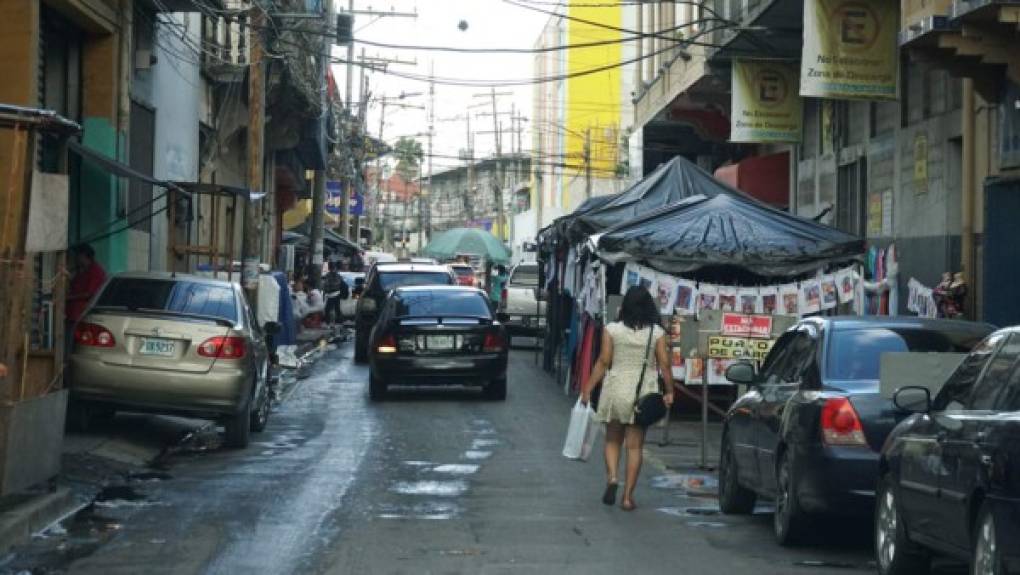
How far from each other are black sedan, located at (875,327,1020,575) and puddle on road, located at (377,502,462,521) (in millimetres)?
3597

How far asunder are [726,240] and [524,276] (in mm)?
18284

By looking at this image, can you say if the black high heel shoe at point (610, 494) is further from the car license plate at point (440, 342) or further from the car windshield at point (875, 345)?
the car license plate at point (440, 342)

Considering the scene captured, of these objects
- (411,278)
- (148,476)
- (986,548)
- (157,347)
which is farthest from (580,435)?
(411,278)

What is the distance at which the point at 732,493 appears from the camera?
12320 millimetres

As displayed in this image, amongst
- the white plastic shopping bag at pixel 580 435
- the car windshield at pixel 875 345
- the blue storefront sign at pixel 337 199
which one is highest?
the blue storefront sign at pixel 337 199

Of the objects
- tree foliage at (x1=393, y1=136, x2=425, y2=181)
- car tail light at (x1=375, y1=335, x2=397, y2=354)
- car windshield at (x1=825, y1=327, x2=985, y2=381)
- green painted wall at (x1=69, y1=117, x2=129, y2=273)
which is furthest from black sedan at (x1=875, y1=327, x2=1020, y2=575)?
tree foliage at (x1=393, y1=136, x2=425, y2=181)

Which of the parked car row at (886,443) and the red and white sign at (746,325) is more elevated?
the red and white sign at (746,325)

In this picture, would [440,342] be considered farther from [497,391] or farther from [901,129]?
[901,129]

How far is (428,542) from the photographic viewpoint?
1062cm

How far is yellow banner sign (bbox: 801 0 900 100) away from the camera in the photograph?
22.0 m

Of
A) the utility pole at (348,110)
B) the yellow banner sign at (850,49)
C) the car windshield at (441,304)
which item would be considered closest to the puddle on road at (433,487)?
the car windshield at (441,304)

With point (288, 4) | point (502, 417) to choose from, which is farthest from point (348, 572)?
point (288, 4)

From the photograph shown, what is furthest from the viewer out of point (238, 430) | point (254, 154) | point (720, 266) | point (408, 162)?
point (408, 162)

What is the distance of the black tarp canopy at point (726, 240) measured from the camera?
20.4 m
